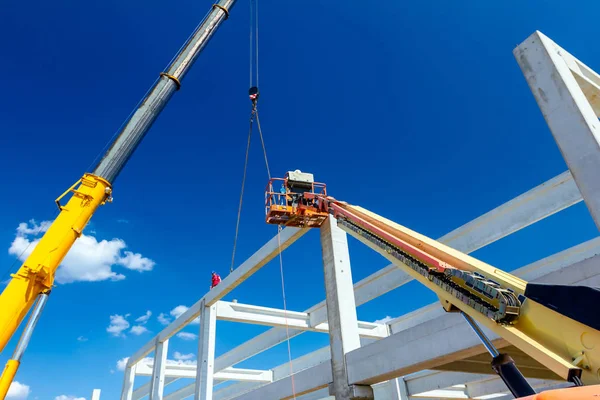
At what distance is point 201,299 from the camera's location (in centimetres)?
1730

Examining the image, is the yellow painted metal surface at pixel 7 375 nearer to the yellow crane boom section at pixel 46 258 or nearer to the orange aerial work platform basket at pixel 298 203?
the yellow crane boom section at pixel 46 258

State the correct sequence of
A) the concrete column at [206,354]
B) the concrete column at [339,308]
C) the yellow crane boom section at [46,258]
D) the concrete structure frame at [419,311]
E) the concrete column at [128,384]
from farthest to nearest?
1. the concrete column at [128,384]
2. the concrete column at [206,354]
3. the concrete column at [339,308]
4. the yellow crane boom section at [46,258]
5. the concrete structure frame at [419,311]

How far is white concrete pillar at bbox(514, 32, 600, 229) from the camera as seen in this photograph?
6.37 m

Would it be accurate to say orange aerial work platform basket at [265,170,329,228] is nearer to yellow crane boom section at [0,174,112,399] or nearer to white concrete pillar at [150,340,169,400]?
yellow crane boom section at [0,174,112,399]

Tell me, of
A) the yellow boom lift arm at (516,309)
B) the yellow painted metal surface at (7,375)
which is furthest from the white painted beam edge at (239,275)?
the yellow painted metal surface at (7,375)

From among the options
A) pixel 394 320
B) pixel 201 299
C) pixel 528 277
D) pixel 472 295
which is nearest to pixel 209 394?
pixel 201 299

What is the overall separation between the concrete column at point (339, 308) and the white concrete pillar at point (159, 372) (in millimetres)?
13457

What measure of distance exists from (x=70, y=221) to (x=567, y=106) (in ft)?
33.6

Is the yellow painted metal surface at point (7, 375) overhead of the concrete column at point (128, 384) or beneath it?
beneath

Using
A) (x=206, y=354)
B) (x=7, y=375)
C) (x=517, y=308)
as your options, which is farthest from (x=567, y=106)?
(x=206, y=354)

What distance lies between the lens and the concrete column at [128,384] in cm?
2442

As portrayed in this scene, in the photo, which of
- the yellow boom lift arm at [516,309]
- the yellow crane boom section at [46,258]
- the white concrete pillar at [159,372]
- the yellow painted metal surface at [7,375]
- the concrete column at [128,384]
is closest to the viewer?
the yellow boom lift arm at [516,309]

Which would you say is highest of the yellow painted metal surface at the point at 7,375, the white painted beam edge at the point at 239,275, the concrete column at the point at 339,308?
the white painted beam edge at the point at 239,275

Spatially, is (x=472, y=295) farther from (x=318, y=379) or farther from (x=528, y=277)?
(x=528, y=277)
